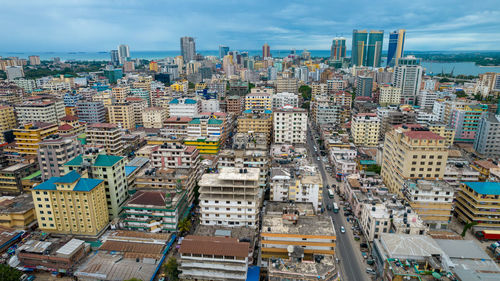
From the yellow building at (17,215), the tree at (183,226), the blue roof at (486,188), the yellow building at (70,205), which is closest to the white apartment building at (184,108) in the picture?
the yellow building at (17,215)

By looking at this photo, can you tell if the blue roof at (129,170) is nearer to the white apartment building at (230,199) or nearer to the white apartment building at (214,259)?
the white apartment building at (230,199)

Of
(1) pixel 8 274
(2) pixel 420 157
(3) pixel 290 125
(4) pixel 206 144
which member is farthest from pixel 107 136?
(2) pixel 420 157

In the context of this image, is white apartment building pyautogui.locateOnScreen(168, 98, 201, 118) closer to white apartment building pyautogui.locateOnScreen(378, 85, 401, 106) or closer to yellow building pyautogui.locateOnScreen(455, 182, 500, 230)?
white apartment building pyautogui.locateOnScreen(378, 85, 401, 106)

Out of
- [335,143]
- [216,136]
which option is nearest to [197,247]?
[216,136]

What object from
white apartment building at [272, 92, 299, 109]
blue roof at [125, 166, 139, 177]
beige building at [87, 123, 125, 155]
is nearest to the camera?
blue roof at [125, 166, 139, 177]

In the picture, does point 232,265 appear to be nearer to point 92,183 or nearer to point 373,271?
point 373,271

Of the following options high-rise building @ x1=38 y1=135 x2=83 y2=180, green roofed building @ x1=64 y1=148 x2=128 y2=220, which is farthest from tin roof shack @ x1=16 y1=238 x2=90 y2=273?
high-rise building @ x1=38 y1=135 x2=83 y2=180
